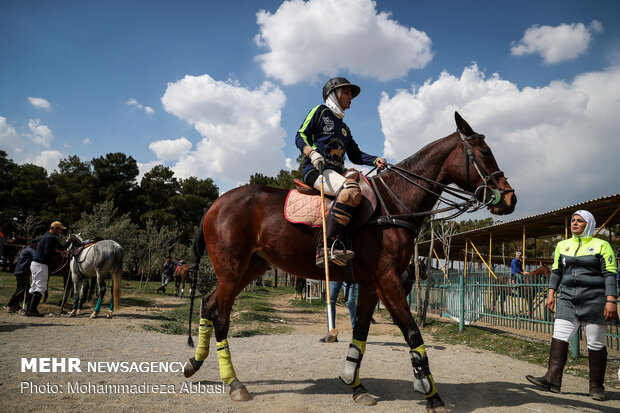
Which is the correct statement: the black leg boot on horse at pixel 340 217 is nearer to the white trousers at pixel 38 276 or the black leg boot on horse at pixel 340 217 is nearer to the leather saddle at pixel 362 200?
the leather saddle at pixel 362 200

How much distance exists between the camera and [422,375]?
12.2 feet

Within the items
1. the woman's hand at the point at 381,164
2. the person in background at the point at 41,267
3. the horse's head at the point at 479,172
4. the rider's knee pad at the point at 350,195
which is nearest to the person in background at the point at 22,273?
the person in background at the point at 41,267

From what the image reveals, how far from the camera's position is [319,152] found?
461cm

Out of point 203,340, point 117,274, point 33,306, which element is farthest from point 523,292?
point 33,306

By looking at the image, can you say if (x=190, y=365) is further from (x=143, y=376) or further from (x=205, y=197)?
(x=205, y=197)

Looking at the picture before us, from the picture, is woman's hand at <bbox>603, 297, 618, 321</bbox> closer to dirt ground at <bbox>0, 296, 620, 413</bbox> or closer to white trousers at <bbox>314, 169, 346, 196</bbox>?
dirt ground at <bbox>0, 296, 620, 413</bbox>

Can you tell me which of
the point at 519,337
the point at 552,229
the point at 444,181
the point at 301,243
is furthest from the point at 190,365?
the point at 552,229

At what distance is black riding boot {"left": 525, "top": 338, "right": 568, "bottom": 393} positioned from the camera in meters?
4.60

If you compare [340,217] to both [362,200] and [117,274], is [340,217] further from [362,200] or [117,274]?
[117,274]

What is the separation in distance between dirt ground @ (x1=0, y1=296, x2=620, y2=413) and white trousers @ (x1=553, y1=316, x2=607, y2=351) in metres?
0.65

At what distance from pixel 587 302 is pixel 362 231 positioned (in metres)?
3.12

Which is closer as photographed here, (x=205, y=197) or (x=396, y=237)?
(x=396, y=237)

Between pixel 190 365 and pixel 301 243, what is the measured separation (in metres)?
2.00

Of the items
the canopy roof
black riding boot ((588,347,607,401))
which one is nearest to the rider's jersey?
black riding boot ((588,347,607,401))
